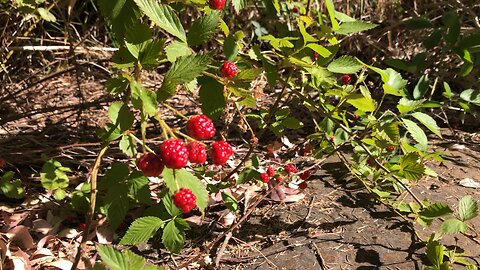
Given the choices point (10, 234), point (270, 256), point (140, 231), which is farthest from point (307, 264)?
point (10, 234)

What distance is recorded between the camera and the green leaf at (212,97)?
1659mm

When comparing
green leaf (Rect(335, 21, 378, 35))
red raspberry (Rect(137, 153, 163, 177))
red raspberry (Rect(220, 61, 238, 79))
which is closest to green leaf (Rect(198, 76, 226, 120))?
red raspberry (Rect(220, 61, 238, 79))

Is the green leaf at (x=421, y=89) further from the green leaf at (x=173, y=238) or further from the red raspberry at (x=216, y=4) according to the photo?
the green leaf at (x=173, y=238)

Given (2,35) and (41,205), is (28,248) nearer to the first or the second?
(41,205)

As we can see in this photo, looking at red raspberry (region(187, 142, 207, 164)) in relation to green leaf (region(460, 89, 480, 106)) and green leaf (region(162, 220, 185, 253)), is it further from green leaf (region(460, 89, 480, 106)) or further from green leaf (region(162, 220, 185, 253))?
green leaf (region(460, 89, 480, 106))

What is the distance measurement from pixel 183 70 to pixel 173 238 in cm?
57

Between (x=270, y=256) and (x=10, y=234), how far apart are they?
95 centimetres

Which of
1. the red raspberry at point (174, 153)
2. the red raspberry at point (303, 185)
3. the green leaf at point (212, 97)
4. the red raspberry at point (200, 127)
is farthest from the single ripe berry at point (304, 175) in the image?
the red raspberry at point (174, 153)

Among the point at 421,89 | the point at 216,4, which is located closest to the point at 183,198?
the point at 216,4

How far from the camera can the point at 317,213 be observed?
2287mm

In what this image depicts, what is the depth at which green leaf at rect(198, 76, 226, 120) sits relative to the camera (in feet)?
5.44

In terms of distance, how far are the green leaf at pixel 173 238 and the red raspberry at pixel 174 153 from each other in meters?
0.49

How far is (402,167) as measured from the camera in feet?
6.59

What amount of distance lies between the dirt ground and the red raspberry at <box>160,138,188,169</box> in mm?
851
